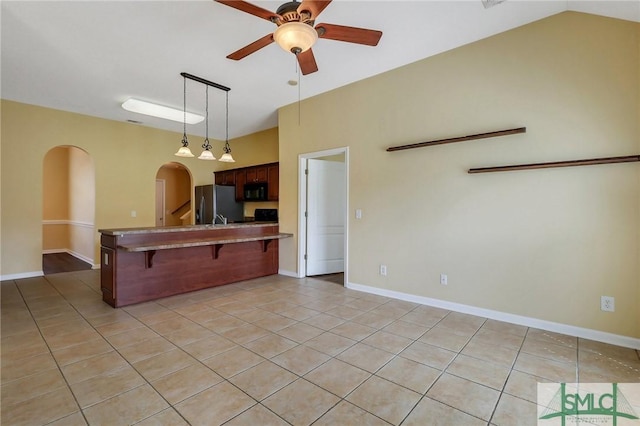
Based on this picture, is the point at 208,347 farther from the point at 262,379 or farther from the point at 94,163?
the point at 94,163

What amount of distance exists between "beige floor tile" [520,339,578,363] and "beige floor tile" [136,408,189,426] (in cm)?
263

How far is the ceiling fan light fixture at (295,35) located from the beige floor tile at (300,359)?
232 centimetres

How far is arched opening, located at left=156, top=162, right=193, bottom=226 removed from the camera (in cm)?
884

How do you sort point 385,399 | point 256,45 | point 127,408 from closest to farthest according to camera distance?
point 127,408 < point 385,399 < point 256,45

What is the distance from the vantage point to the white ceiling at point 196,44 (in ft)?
8.48

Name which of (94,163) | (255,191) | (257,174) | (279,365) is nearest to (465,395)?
(279,365)

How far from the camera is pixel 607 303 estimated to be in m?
2.57

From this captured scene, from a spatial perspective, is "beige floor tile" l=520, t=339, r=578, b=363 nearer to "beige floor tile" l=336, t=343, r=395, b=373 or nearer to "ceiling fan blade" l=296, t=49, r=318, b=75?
"beige floor tile" l=336, t=343, r=395, b=373

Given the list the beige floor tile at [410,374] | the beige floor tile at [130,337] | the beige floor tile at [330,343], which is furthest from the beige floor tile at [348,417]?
the beige floor tile at [130,337]

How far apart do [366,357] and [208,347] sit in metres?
1.35

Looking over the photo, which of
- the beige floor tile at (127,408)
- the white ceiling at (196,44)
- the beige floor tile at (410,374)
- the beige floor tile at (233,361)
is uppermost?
the white ceiling at (196,44)

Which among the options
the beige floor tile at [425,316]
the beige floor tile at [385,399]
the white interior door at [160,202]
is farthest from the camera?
the white interior door at [160,202]

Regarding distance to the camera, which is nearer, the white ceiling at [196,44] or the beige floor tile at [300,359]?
the beige floor tile at [300,359]
